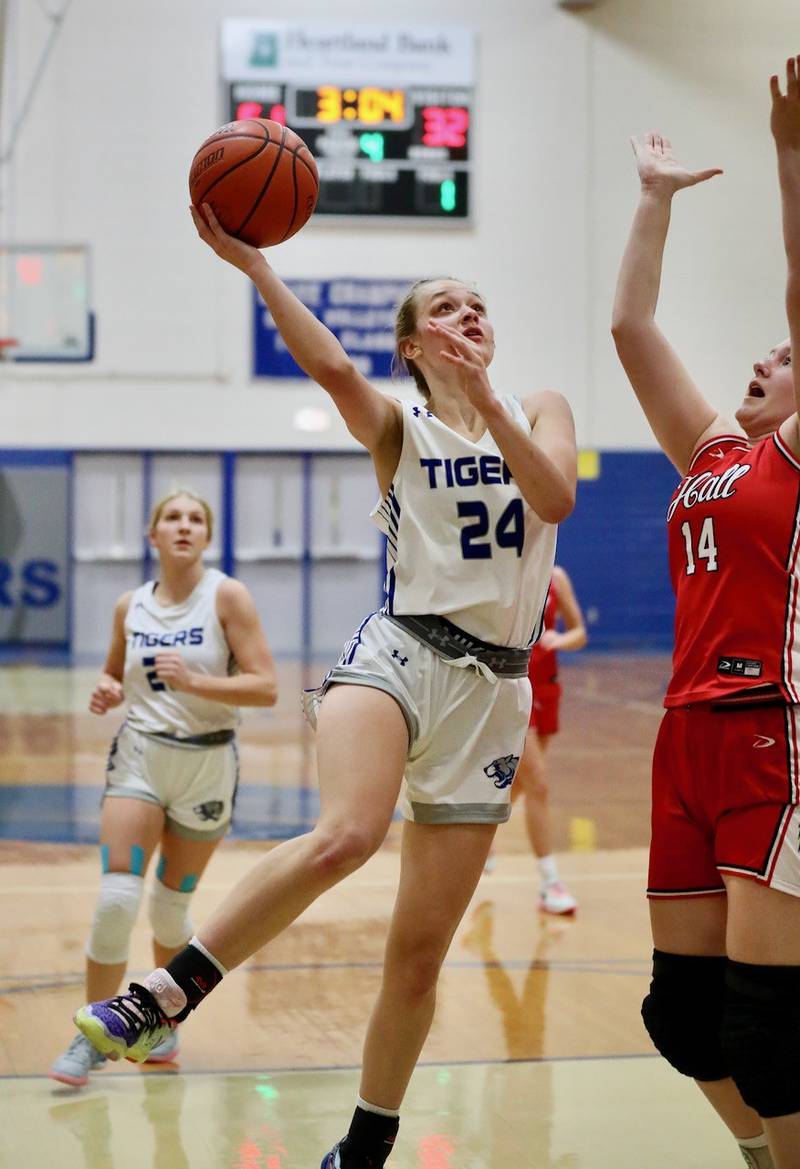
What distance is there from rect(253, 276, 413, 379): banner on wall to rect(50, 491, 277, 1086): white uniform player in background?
13.9 meters

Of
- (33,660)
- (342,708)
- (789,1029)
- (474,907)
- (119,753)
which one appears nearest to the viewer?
(789,1029)

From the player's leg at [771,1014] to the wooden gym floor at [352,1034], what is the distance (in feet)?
3.25

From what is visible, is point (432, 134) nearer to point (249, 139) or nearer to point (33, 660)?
point (33, 660)

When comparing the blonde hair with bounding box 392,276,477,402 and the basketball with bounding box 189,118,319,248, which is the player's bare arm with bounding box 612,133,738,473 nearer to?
the blonde hair with bounding box 392,276,477,402

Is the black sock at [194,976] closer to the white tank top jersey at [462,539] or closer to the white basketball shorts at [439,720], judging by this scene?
the white basketball shorts at [439,720]

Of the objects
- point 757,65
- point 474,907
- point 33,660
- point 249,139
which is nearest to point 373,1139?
point 249,139

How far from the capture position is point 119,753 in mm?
4480

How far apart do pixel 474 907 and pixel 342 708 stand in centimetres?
361

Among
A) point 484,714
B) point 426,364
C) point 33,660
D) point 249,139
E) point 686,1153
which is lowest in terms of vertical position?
point 33,660

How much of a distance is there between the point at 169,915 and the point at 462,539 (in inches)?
76.6

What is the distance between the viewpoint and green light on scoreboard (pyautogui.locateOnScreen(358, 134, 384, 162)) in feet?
58.2

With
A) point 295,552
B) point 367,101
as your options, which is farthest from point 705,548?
point 367,101

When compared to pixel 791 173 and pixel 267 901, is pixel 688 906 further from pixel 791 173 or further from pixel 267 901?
pixel 791 173

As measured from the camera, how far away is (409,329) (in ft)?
11.2
